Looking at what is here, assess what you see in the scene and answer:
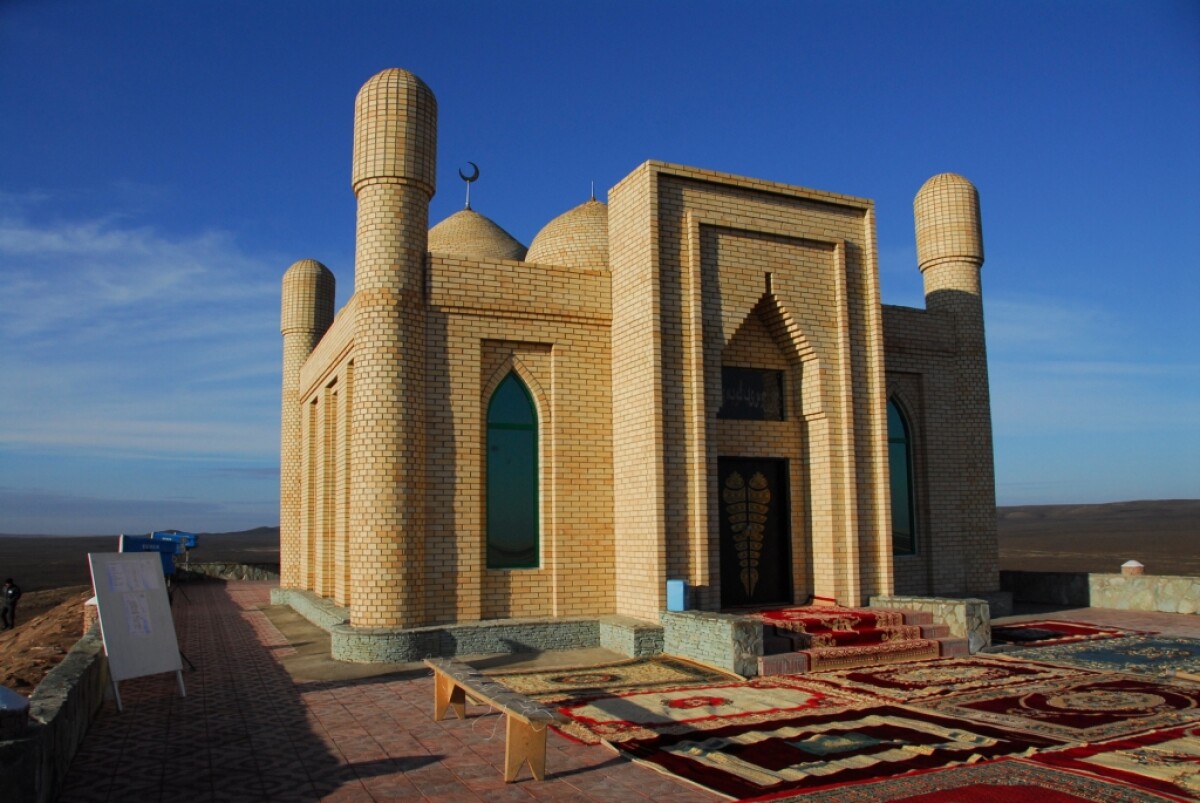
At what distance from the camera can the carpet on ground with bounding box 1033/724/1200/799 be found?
526 centimetres

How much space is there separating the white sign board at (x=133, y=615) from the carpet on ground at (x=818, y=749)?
4.34 metres

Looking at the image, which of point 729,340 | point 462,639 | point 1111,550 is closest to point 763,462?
point 729,340

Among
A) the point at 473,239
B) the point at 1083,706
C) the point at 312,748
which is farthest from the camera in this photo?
→ the point at 473,239

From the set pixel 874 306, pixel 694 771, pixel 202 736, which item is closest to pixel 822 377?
pixel 874 306

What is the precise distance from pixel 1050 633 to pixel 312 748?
9319 millimetres

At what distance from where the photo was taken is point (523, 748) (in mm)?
5621

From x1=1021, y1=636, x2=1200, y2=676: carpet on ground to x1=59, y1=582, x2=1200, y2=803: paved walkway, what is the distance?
5869 millimetres

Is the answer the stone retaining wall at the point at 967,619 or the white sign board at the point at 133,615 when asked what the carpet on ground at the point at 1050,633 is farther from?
the white sign board at the point at 133,615

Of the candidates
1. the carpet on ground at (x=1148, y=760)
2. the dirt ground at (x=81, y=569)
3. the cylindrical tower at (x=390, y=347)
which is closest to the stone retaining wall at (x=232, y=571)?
the dirt ground at (x=81, y=569)

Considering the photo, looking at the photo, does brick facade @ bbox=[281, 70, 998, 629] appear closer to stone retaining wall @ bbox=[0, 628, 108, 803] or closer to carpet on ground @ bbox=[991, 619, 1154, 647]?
carpet on ground @ bbox=[991, 619, 1154, 647]

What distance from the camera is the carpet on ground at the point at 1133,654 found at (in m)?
9.01

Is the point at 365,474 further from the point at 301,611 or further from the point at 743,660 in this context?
the point at 301,611

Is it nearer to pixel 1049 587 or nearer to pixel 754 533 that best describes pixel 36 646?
pixel 754 533

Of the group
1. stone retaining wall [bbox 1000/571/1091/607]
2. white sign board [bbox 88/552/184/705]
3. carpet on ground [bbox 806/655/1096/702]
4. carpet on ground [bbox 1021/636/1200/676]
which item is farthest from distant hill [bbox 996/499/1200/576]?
white sign board [bbox 88/552/184/705]
